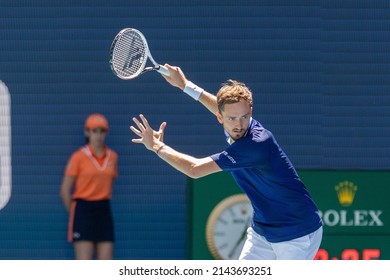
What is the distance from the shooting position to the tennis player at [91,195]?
31.0 ft

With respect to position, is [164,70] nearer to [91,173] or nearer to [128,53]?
[128,53]

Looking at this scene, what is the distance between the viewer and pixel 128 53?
7.36 metres

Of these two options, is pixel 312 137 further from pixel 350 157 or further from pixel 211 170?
pixel 211 170

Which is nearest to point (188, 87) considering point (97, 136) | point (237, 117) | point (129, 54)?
point (129, 54)

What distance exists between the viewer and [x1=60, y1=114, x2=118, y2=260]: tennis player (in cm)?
944

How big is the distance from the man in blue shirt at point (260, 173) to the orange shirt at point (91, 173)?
→ 2944mm

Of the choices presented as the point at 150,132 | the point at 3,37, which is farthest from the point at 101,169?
the point at 150,132

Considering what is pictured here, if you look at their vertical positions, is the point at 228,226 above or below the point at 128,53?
below

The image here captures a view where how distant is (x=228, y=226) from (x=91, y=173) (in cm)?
119

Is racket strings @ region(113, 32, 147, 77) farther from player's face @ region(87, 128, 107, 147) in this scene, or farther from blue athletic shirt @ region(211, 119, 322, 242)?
player's face @ region(87, 128, 107, 147)

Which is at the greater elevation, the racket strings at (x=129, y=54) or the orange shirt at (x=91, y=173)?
the racket strings at (x=129, y=54)

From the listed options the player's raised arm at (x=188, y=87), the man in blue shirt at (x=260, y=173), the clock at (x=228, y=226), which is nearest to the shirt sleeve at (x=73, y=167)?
the clock at (x=228, y=226)

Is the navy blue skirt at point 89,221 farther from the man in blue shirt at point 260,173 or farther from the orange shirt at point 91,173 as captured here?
the man in blue shirt at point 260,173

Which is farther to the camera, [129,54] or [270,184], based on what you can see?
[129,54]
